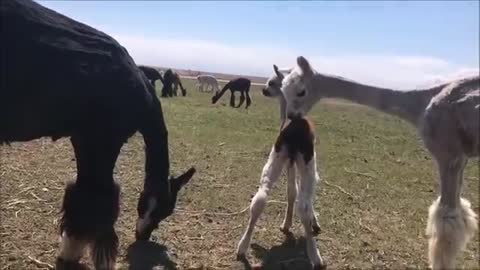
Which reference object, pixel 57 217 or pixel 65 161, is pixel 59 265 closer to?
pixel 57 217

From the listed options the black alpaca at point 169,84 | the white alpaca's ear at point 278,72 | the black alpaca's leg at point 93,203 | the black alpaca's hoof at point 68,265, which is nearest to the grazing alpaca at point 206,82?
the black alpaca at point 169,84

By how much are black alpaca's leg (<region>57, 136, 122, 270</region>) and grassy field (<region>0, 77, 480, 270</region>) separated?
21.4 inches

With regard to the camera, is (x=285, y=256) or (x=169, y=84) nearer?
(x=285, y=256)

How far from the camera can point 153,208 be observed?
17.2 ft

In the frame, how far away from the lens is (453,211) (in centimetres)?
423

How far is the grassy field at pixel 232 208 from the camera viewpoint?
5.35 metres

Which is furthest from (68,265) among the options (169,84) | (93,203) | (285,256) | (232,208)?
(169,84)

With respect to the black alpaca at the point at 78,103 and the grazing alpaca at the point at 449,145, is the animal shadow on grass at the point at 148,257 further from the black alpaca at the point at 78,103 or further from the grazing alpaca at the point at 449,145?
the grazing alpaca at the point at 449,145

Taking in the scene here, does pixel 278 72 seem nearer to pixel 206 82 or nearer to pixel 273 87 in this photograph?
pixel 273 87

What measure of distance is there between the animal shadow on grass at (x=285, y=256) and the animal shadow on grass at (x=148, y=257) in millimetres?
793

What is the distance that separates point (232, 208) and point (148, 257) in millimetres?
1954

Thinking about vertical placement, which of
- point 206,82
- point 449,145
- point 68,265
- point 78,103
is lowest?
point 206,82

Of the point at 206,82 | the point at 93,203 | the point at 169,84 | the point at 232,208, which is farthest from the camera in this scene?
the point at 206,82

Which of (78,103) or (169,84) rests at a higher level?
(78,103)
